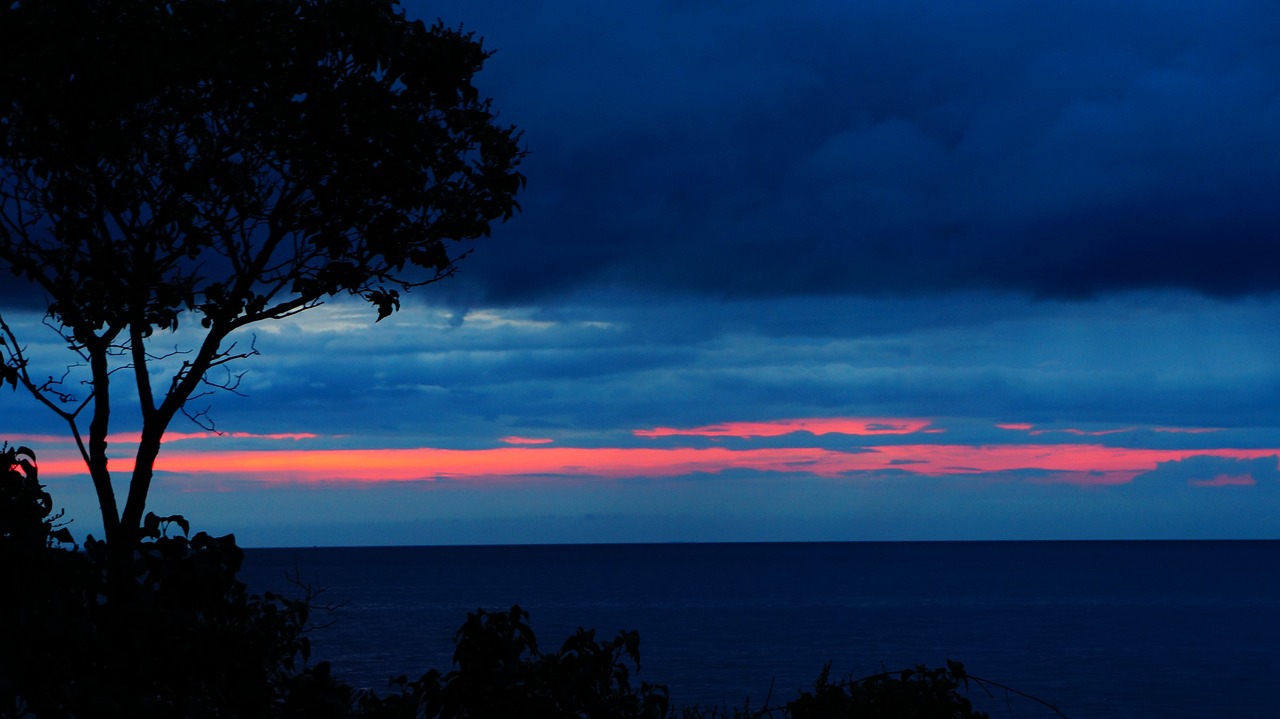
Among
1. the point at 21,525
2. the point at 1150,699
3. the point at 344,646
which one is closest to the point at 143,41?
the point at 21,525

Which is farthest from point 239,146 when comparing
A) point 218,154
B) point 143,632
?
point 143,632

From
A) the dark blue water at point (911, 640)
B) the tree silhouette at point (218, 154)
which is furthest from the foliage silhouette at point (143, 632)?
the dark blue water at point (911, 640)

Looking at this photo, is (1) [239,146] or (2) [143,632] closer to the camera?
(2) [143,632]

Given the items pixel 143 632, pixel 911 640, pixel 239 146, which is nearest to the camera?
pixel 143 632

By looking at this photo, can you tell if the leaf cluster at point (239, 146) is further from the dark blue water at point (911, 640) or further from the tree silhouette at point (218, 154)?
the dark blue water at point (911, 640)

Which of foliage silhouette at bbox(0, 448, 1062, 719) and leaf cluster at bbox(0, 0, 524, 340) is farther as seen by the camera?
leaf cluster at bbox(0, 0, 524, 340)

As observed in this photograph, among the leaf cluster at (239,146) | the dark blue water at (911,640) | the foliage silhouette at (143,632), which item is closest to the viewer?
the foliage silhouette at (143,632)

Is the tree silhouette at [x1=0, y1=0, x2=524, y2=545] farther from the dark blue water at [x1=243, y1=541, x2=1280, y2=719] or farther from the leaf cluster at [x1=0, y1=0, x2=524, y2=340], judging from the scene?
the dark blue water at [x1=243, y1=541, x2=1280, y2=719]

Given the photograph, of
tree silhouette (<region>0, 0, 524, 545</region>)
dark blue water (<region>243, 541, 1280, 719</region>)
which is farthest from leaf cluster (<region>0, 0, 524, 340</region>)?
dark blue water (<region>243, 541, 1280, 719</region>)

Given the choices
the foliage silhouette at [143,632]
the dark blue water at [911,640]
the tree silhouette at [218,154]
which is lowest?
the dark blue water at [911,640]

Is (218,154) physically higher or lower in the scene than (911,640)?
higher

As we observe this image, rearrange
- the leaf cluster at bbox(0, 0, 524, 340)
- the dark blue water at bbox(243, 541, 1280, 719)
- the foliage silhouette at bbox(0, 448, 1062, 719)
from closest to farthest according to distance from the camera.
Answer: the foliage silhouette at bbox(0, 448, 1062, 719)
the leaf cluster at bbox(0, 0, 524, 340)
the dark blue water at bbox(243, 541, 1280, 719)

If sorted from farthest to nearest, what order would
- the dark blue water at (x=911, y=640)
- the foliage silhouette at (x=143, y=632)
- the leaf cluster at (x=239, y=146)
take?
1. the dark blue water at (x=911, y=640)
2. the leaf cluster at (x=239, y=146)
3. the foliage silhouette at (x=143, y=632)

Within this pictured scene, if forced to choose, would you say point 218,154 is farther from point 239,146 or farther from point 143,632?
point 143,632
